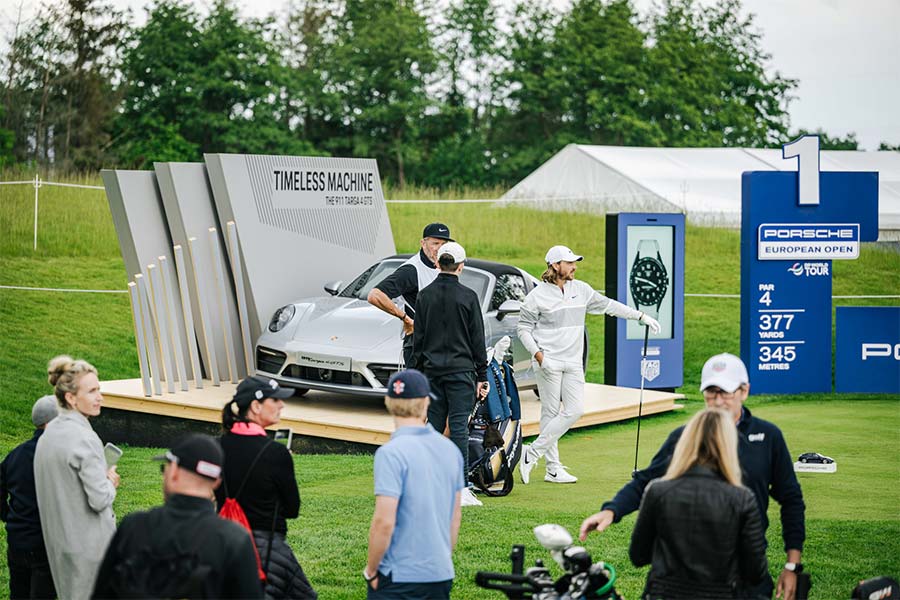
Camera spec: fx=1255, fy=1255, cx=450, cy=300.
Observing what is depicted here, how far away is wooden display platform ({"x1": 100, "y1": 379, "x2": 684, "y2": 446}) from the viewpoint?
11984 millimetres

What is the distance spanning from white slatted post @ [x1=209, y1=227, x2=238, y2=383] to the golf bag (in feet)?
15.8

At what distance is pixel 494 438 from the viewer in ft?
33.0

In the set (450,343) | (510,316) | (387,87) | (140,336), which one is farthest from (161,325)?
(387,87)

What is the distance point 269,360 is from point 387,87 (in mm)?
31855

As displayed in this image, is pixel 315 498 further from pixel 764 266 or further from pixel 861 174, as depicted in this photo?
pixel 861 174

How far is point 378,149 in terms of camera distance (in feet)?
A: 142

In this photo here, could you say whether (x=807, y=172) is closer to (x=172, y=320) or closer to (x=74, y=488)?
(x=172, y=320)

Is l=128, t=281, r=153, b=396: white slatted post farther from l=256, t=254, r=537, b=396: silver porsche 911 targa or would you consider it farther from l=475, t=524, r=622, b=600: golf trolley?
l=475, t=524, r=622, b=600: golf trolley

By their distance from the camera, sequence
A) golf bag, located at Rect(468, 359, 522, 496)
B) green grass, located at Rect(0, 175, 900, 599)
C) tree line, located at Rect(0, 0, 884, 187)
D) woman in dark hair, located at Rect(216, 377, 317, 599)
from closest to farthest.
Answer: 1. woman in dark hair, located at Rect(216, 377, 317, 599)
2. green grass, located at Rect(0, 175, 900, 599)
3. golf bag, located at Rect(468, 359, 522, 496)
4. tree line, located at Rect(0, 0, 884, 187)

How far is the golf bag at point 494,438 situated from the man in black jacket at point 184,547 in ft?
19.3

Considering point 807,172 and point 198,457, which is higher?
point 807,172

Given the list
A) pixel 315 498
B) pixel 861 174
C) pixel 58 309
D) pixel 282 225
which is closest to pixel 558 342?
pixel 315 498

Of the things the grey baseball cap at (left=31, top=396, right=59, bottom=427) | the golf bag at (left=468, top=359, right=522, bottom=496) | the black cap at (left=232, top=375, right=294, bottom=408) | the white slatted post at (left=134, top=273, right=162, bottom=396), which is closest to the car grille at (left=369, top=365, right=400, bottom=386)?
the golf bag at (left=468, top=359, right=522, bottom=496)

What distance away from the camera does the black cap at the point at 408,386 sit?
5.40 meters
